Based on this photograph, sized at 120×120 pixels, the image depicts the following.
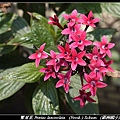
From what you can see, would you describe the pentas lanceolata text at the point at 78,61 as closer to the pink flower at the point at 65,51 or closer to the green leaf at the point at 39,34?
the pink flower at the point at 65,51

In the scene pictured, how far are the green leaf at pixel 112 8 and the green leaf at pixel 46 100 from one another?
1.50ft

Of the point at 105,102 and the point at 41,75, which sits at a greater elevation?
the point at 41,75

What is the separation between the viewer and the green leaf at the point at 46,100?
1.38m

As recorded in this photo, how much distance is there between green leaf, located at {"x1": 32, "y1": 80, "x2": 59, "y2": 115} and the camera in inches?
54.3

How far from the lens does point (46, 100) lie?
1.38 m

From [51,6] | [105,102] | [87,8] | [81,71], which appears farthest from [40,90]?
[105,102]

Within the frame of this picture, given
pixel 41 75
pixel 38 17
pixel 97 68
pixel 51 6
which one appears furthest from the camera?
pixel 51 6

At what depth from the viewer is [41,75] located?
1359 mm

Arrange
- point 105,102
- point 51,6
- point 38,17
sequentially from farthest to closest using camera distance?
point 105,102 → point 51,6 → point 38,17

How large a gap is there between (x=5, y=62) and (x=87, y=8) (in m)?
0.47

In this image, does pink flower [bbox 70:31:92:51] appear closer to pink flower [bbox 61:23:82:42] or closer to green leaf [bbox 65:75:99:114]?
pink flower [bbox 61:23:82:42]

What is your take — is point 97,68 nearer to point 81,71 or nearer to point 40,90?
point 81,71

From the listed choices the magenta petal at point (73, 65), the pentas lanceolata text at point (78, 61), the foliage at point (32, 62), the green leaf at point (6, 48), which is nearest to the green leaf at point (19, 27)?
the foliage at point (32, 62)

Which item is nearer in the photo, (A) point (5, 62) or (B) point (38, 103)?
(B) point (38, 103)
